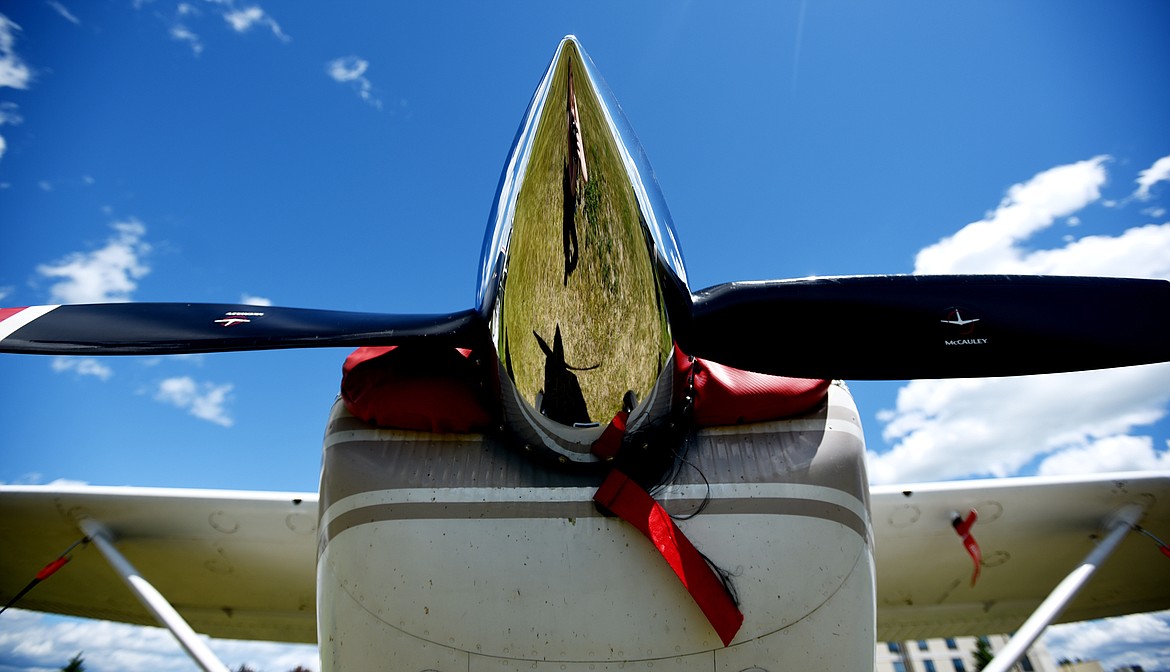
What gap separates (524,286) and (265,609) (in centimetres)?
515

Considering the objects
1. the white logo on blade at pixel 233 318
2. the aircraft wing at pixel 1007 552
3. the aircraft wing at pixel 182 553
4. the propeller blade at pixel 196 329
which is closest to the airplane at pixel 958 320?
the propeller blade at pixel 196 329

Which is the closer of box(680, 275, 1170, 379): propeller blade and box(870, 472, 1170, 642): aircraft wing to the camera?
box(680, 275, 1170, 379): propeller blade

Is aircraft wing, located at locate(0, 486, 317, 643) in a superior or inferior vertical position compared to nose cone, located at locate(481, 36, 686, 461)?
inferior

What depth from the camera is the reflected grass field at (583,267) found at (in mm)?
2248

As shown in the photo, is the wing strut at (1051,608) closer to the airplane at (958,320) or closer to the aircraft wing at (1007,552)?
the aircraft wing at (1007,552)

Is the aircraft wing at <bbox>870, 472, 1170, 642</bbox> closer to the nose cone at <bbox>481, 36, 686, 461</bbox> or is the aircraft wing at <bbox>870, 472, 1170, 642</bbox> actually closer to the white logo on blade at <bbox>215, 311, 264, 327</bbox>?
the nose cone at <bbox>481, 36, 686, 461</bbox>

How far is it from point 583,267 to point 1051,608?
3.53 metres

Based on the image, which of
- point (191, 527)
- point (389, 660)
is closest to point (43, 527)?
point (191, 527)

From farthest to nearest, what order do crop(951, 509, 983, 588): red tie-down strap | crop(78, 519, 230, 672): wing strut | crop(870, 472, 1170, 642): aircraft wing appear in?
crop(870, 472, 1170, 642): aircraft wing < crop(951, 509, 983, 588): red tie-down strap < crop(78, 519, 230, 672): wing strut

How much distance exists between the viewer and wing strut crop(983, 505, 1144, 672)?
3.38 metres

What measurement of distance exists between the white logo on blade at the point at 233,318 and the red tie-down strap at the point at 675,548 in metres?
1.66

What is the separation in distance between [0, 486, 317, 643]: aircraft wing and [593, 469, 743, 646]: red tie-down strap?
307cm

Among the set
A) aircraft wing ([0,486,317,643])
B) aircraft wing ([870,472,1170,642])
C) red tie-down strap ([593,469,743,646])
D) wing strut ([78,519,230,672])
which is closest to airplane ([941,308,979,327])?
red tie-down strap ([593,469,743,646])

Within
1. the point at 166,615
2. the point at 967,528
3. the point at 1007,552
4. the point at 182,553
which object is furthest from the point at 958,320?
the point at 182,553
